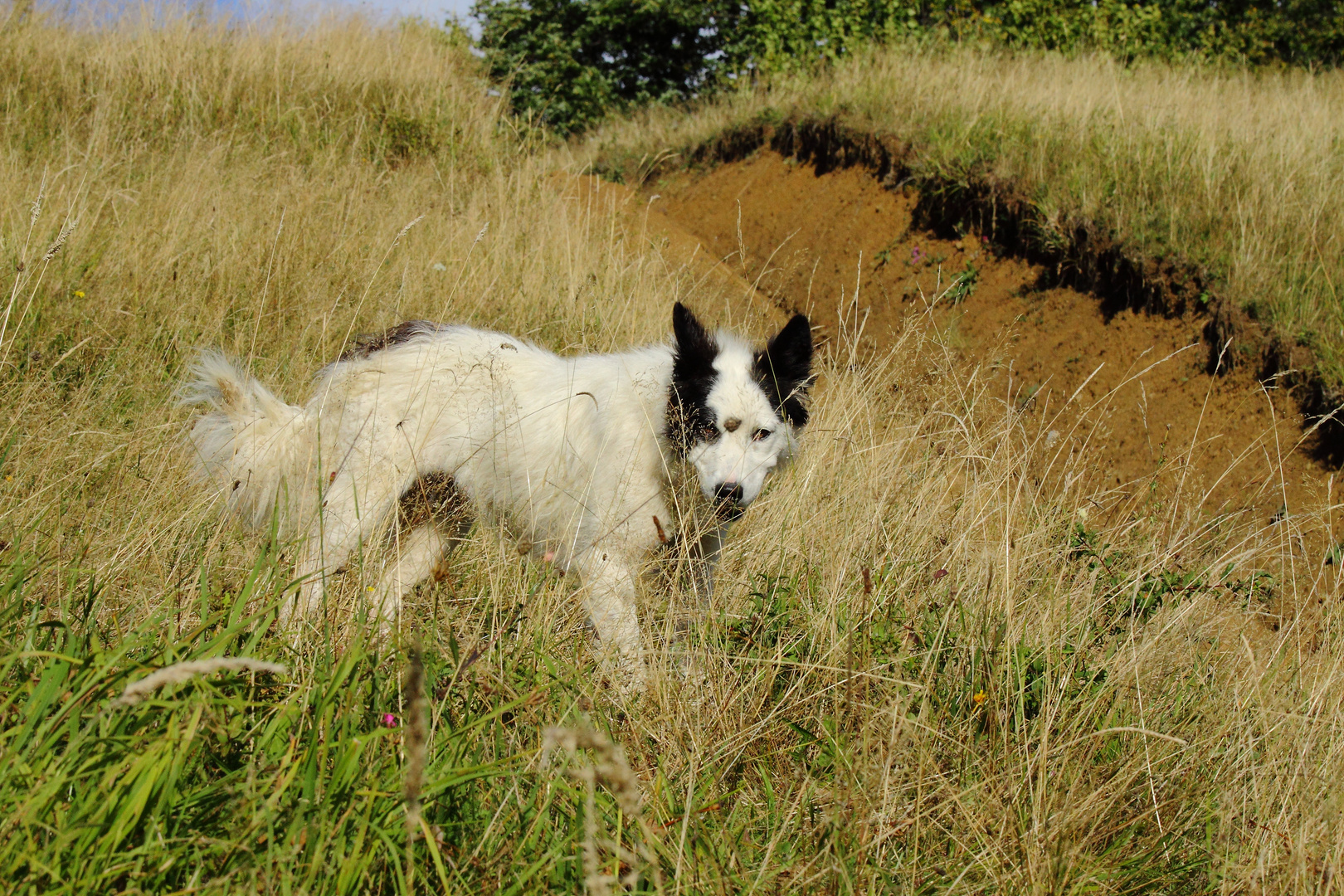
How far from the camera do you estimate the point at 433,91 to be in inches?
422

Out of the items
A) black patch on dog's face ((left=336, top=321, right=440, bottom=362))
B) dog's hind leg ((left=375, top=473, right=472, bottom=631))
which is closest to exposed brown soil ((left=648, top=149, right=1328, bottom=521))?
black patch on dog's face ((left=336, top=321, right=440, bottom=362))

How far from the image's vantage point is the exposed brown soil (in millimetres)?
5781

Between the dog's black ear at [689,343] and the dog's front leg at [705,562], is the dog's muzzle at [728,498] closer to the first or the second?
the dog's front leg at [705,562]

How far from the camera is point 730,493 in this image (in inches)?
135

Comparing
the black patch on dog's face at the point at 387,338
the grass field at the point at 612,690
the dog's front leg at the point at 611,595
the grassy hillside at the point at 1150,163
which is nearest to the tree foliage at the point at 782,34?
the grassy hillside at the point at 1150,163

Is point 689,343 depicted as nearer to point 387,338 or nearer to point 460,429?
point 460,429

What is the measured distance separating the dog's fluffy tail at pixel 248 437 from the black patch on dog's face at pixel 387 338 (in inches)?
18.2

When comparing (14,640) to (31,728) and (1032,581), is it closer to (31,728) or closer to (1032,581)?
(31,728)

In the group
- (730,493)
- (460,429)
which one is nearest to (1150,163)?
(730,493)

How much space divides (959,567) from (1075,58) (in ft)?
37.8

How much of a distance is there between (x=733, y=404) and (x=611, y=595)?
36.9 inches

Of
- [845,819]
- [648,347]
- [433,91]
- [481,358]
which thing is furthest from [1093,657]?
[433,91]

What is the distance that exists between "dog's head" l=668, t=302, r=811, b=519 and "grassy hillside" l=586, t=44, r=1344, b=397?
3.88 m

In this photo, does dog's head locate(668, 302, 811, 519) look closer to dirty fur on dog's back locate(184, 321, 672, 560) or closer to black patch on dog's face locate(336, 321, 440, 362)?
dirty fur on dog's back locate(184, 321, 672, 560)
